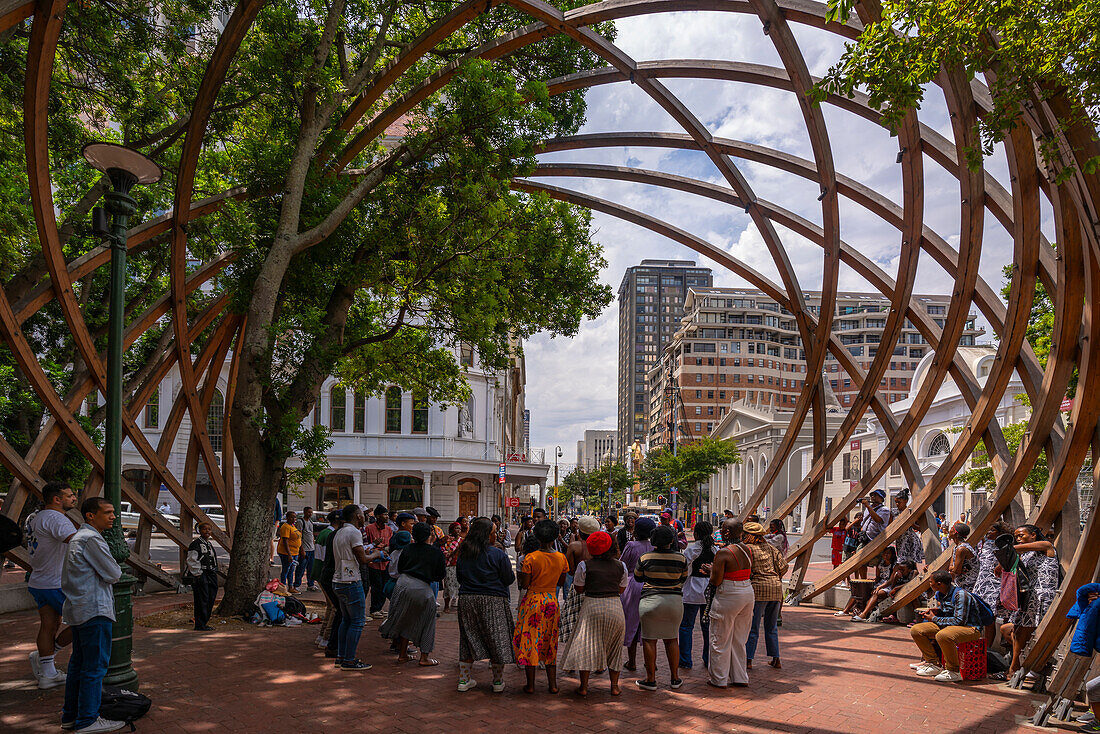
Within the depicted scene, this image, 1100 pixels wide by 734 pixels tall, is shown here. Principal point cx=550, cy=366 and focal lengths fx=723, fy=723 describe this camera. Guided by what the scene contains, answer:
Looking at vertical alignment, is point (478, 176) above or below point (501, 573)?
above

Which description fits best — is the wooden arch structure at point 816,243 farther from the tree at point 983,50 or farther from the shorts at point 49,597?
the shorts at point 49,597

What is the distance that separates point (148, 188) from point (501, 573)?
13.2 metres

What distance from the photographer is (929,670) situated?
335 inches

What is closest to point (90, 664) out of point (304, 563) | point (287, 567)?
point (287, 567)

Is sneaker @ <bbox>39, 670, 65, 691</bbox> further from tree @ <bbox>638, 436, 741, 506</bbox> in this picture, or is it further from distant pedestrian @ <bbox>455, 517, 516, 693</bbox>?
tree @ <bbox>638, 436, 741, 506</bbox>

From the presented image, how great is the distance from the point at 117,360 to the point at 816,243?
13256 mm

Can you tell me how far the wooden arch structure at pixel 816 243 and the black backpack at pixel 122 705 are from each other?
21.6ft

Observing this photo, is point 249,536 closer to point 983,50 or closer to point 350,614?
point 350,614

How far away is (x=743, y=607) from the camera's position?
7.94m

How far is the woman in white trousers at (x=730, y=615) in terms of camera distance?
7902 millimetres

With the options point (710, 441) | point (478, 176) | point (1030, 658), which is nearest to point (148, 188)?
point (478, 176)

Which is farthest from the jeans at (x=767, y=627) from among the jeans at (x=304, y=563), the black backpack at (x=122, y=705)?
the jeans at (x=304, y=563)

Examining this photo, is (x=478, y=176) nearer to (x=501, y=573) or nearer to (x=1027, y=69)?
(x=501, y=573)

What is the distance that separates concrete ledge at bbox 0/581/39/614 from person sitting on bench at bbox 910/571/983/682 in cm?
1355
